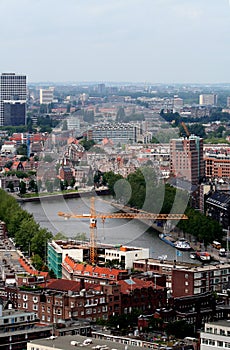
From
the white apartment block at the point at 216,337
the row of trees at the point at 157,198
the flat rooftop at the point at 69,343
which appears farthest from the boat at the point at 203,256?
the flat rooftop at the point at 69,343

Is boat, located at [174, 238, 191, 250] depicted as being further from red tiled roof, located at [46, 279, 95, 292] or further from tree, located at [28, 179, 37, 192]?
tree, located at [28, 179, 37, 192]

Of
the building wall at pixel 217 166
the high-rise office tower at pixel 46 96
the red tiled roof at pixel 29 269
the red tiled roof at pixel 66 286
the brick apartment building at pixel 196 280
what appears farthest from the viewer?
the high-rise office tower at pixel 46 96

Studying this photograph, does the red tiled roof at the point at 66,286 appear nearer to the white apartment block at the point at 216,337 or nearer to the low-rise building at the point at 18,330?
the low-rise building at the point at 18,330

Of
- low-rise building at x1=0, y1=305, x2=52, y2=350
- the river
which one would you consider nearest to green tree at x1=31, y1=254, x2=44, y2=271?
the river

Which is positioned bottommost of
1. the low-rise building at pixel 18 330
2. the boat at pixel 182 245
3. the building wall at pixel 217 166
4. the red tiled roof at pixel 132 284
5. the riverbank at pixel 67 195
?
the riverbank at pixel 67 195

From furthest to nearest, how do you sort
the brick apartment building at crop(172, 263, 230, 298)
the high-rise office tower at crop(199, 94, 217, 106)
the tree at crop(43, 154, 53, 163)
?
the high-rise office tower at crop(199, 94, 217, 106)
the tree at crop(43, 154, 53, 163)
the brick apartment building at crop(172, 263, 230, 298)

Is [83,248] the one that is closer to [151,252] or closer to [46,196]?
[151,252]

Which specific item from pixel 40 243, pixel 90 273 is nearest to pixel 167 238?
pixel 40 243
